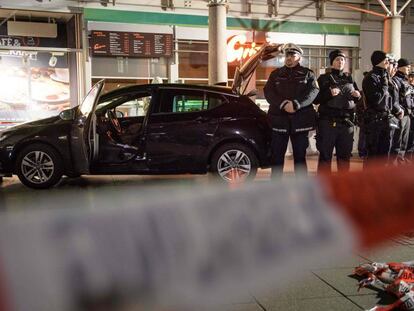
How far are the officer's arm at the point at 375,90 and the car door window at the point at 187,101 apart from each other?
224cm

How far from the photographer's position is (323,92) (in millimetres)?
6715

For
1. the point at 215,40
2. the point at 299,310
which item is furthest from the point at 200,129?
the point at 299,310

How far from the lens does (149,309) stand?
910 millimetres

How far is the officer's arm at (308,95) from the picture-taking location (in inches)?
261

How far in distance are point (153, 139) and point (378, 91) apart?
322cm

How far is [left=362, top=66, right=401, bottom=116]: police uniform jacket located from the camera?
6793 mm

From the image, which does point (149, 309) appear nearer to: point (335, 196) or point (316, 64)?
point (335, 196)

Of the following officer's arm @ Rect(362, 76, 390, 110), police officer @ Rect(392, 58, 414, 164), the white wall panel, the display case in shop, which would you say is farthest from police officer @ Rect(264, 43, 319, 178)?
the white wall panel

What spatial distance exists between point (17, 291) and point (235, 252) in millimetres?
385

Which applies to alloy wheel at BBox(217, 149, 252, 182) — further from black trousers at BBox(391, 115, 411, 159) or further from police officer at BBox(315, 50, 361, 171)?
black trousers at BBox(391, 115, 411, 159)

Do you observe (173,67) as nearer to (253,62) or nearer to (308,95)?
(253,62)

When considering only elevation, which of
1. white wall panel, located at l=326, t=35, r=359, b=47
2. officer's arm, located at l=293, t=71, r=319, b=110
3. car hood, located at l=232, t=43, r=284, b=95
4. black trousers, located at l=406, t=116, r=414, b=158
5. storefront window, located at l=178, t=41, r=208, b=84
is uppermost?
white wall panel, located at l=326, t=35, r=359, b=47

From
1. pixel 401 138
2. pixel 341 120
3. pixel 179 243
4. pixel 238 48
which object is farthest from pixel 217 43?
pixel 179 243

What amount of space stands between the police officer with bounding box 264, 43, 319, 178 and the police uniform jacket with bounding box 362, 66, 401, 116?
2.30 feet
